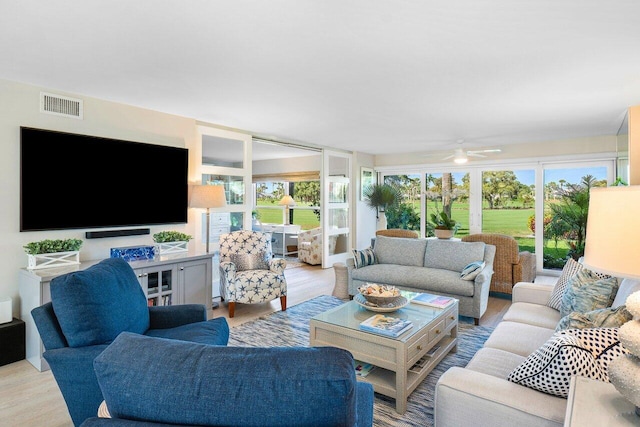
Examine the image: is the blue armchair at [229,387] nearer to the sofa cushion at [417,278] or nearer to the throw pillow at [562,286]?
the throw pillow at [562,286]

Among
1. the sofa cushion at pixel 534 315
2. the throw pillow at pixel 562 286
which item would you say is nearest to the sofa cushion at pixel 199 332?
the sofa cushion at pixel 534 315

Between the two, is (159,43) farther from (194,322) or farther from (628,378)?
(628,378)

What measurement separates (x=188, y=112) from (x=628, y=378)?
4.19 meters

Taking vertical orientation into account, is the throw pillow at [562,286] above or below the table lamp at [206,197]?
below

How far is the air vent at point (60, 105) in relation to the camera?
124 inches

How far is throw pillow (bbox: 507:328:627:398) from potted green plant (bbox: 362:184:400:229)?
6008 millimetres

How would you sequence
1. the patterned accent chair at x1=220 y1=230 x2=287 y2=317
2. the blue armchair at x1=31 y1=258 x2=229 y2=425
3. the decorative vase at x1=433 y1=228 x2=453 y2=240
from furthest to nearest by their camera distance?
the decorative vase at x1=433 y1=228 x2=453 y2=240
the patterned accent chair at x1=220 y1=230 x2=287 y2=317
the blue armchair at x1=31 y1=258 x2=229 y2=425

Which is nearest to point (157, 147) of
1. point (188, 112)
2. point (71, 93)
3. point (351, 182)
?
point (188, 112)

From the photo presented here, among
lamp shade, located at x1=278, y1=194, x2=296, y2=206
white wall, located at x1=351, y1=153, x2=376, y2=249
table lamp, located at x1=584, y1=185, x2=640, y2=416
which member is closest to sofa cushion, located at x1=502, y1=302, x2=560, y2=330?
table lamp, located at x1=584, y1=185, x2=640, y2=416

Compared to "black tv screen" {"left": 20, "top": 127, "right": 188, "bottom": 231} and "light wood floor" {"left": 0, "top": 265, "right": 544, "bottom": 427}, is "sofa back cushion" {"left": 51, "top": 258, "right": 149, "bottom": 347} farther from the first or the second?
"black tv screen" {"left": 20, "top": 127, "right": 188, "bottom": 231}

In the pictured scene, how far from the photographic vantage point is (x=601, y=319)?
1.64 meters

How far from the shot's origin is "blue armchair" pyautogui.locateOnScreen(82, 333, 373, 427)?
2.42 feet

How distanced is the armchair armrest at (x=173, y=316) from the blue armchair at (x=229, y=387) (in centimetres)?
165

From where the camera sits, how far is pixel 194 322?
7.89 feet
